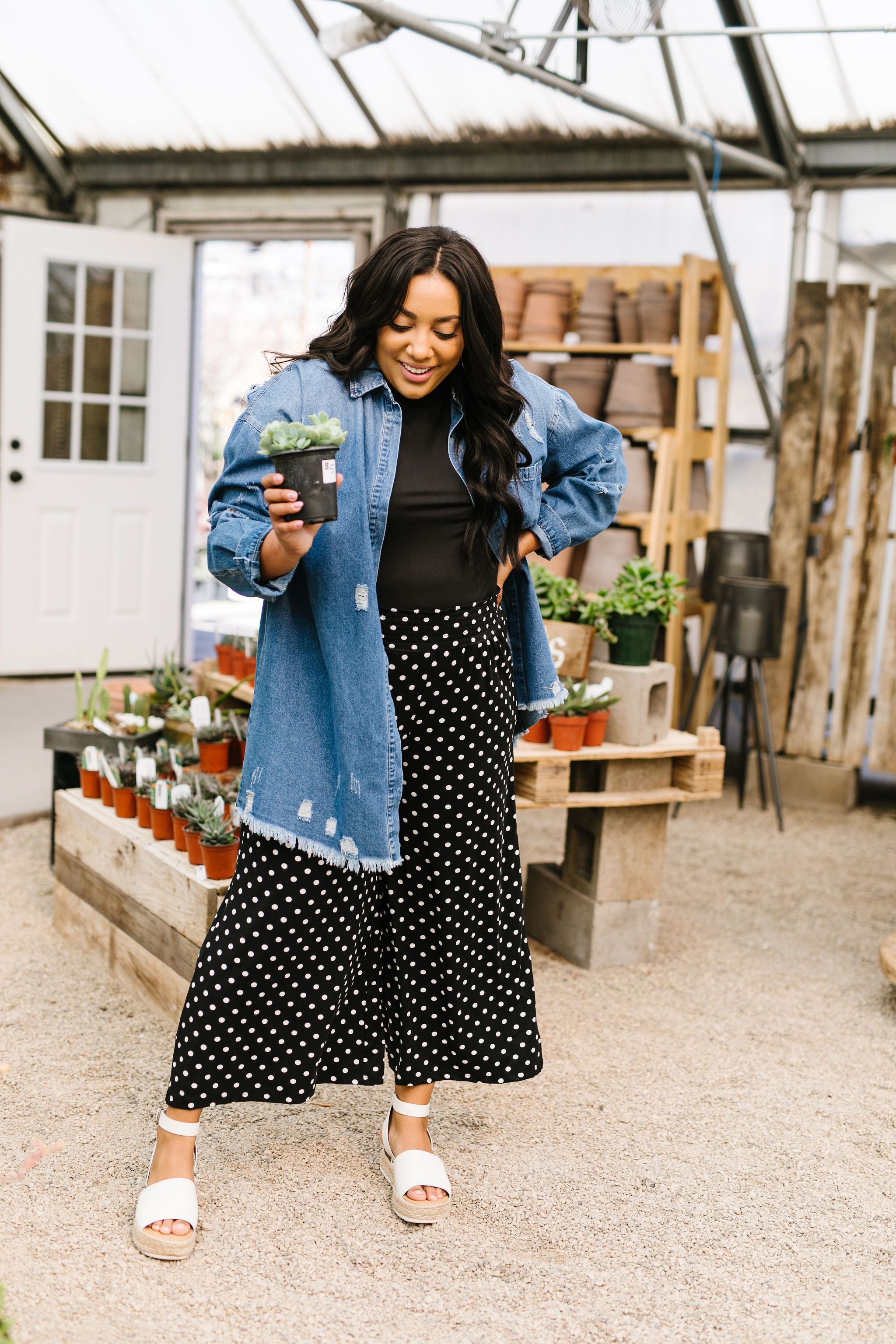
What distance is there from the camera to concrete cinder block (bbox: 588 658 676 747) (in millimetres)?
3391

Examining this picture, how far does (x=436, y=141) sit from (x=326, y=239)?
783 millimetres

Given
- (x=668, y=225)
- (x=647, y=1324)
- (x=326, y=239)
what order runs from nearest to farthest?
1. (x=647, y=1324)
2. (x=668, y=225)
3. (x=326, y=239)

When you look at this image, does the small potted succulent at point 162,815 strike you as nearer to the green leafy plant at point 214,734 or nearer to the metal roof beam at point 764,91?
the green leafy plant at point 214,734

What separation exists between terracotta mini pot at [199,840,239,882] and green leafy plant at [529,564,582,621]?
1.21 m


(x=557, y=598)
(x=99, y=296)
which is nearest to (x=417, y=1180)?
(x=557, y=598)

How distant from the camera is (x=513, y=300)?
537 centimetres

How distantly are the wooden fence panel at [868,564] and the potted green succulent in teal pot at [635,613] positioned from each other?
75.3 inches

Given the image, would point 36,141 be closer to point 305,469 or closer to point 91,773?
point 91,773

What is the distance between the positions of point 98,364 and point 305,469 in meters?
5.30

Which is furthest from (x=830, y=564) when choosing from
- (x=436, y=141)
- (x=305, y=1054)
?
(x=305, y=1054)

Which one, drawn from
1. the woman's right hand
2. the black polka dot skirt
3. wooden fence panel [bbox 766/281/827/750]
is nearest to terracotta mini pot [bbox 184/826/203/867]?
the black polka dot skirt

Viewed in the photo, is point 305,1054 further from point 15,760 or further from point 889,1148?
point 15,760

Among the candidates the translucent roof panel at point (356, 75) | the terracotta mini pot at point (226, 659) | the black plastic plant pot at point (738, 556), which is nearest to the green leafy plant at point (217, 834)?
the terracotta mini pot at point (226, 659)

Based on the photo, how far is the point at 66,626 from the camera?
6.59 metres
